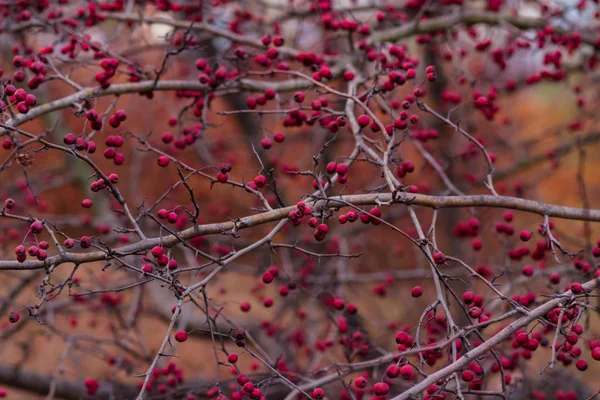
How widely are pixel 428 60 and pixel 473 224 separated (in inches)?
141

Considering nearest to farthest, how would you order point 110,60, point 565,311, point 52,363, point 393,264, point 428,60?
point 565,311
point 110,60
point 428,60
point 52,363
point 393,264

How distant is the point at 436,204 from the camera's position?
7.90 ft

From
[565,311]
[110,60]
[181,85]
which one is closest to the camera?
[565,311]

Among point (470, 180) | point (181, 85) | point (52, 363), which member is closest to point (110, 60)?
point (181, 85)

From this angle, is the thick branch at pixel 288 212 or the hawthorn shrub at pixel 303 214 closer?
the thick branch at pixel 288 212

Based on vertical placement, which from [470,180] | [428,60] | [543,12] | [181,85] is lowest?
[470,180]

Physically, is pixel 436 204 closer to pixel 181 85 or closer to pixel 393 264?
pixel 181 85

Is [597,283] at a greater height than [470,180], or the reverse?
[470,180]

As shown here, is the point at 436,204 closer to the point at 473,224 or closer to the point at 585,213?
the point at 585,213

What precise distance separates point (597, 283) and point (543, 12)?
290 cm

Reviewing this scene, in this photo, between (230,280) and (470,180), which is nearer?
(470,180)

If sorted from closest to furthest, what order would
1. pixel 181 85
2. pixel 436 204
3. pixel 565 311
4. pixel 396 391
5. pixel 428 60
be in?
pixel 565 311, pixel 436 204, pixel 181 85, pixel 396 391, pixel 428 60

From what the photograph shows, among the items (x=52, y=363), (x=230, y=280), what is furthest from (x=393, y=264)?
(x=52, y=363)

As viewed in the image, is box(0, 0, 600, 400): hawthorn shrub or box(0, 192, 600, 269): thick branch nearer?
box(0, 192, 600, 269): thick branch
